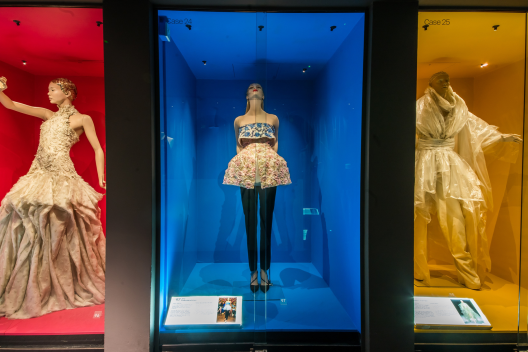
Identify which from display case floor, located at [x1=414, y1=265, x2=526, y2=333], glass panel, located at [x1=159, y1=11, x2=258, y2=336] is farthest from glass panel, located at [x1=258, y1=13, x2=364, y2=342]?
display case floor, located at [x1=414, y1=265, x2=526, y2=333]

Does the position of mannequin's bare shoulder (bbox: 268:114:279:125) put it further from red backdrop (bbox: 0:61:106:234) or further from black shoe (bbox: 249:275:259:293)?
red backdrop (bbox: 0:61:106:234)

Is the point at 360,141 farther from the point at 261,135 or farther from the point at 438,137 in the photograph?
the point at 438,137

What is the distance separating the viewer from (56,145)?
220 cm

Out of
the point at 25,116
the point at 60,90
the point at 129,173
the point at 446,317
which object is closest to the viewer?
the point at 129,173

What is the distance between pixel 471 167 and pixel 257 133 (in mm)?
1849

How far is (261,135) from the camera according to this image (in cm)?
218

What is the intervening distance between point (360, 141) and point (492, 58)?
4.45 feet

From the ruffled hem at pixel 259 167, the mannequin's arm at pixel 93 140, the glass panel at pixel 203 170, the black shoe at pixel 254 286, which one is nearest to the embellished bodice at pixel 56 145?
the mannequin's arm at pixel 93 140

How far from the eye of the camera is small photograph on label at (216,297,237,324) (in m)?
1.91

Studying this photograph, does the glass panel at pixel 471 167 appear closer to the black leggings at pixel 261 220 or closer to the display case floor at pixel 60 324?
the black leggings at pixel 261 220

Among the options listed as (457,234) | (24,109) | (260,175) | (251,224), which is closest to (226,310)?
(251,224)

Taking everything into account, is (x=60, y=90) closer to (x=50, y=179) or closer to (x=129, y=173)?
(x=50, y=179)

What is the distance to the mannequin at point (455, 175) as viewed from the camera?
2.25 metres

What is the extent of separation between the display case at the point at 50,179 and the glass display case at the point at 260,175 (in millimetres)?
691
